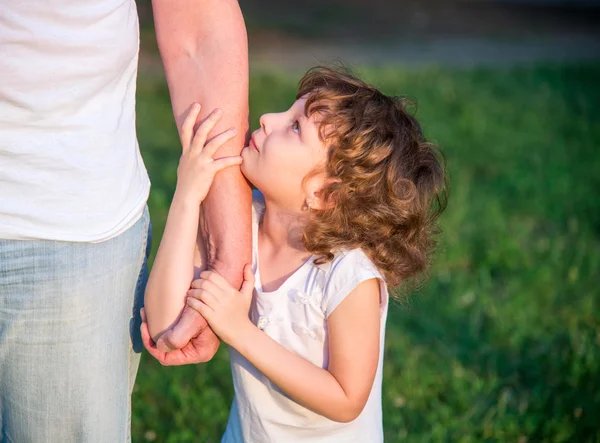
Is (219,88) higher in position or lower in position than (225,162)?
higher

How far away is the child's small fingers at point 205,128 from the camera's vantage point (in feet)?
Result: 6.37

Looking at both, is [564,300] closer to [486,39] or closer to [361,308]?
[361,308]

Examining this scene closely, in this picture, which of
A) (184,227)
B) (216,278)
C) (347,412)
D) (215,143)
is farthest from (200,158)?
(347,412)

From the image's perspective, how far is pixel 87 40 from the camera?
5.35ft

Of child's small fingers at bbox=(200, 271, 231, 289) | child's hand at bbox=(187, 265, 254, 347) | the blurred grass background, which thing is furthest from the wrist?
the blurred grass background

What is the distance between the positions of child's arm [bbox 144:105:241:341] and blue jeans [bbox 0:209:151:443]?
0.27ft

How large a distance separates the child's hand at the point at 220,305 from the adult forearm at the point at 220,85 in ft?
0.16

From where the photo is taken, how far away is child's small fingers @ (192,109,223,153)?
194 cm

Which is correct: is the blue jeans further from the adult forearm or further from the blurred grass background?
the blurred grass background

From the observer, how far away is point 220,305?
6.22 feet

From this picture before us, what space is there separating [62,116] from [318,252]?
2.31 feet

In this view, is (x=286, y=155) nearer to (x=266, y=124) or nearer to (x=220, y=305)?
(x=266, y=124)

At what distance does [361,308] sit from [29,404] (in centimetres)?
78

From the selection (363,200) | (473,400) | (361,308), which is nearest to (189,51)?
(363,200)
